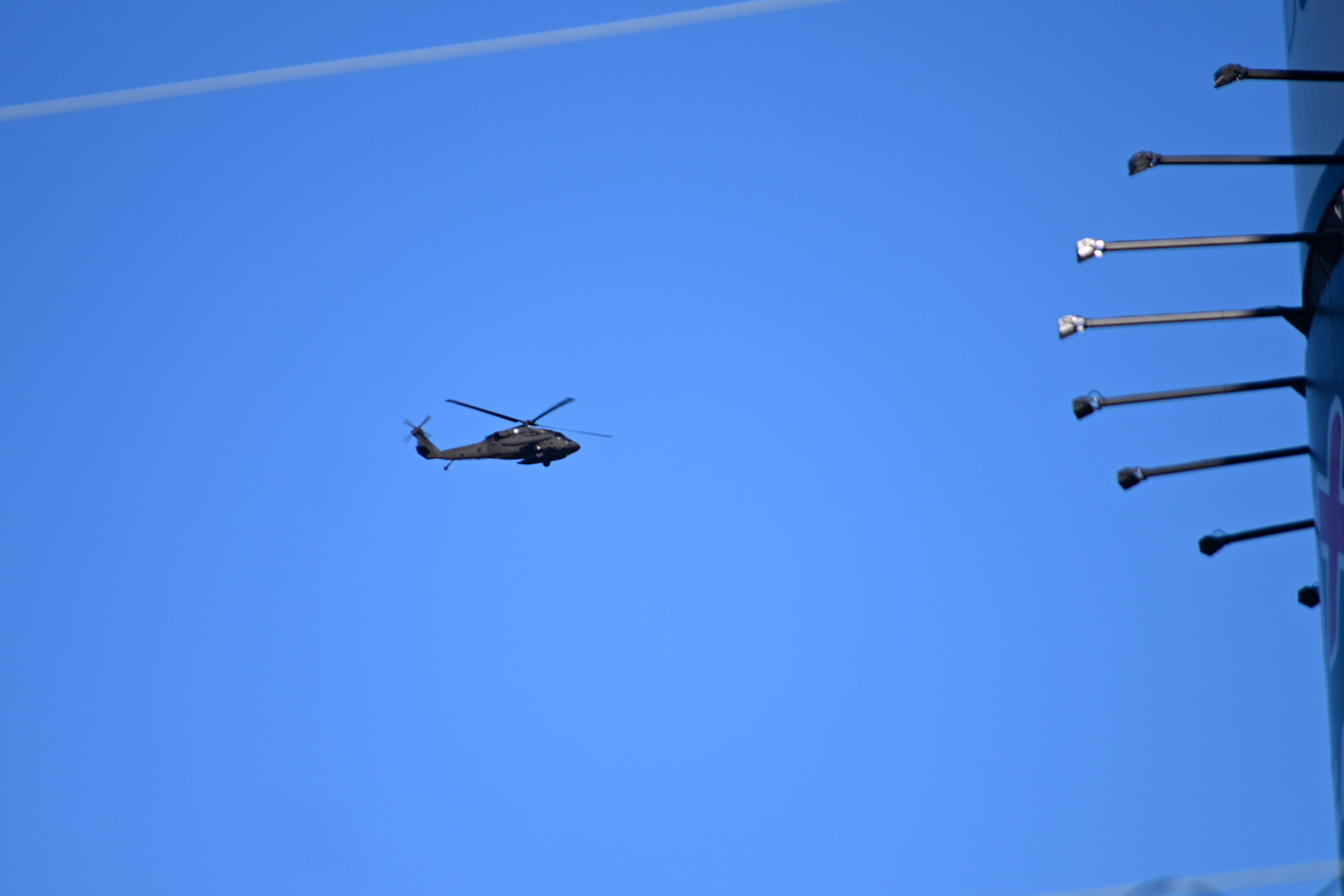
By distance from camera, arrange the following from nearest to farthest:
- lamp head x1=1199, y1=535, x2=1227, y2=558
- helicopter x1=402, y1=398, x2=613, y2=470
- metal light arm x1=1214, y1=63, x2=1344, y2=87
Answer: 1. metal light arm x1=1214, y1=63, x2=1344, y2=87
2. lamp head x1=1199, y1=535, x2=1227, y2=558
3. helicopter x1=402, y1=398, x2=613, y2=470

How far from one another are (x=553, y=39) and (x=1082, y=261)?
9310mm

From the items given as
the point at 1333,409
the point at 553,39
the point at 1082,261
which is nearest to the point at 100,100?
the point at 553,39

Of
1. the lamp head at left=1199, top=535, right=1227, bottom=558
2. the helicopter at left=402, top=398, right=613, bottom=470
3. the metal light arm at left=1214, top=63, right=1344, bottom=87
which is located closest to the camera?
the metal light arm at left=1214, top=63, right=1344, bottom=87

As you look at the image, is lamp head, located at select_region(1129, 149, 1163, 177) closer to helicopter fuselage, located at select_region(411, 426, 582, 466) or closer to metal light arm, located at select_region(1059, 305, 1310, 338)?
metal light arm, located at select_region(1059, 305, 1310, 338)

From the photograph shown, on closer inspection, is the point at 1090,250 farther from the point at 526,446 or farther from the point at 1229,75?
the point at 526,446

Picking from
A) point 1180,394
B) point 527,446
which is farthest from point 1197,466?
point 527,446

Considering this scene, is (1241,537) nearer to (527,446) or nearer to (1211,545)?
(1211,545)

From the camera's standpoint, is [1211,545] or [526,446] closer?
[1211,545]

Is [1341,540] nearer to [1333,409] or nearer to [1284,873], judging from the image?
[1333,409]

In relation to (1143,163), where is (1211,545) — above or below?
below

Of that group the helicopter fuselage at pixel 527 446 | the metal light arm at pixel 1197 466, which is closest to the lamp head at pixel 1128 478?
the metal light arm at pixel 1197 466

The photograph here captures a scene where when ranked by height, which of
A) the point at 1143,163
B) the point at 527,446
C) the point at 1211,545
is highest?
the point at 527,446

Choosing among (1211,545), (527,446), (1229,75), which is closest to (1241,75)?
(1229,75)

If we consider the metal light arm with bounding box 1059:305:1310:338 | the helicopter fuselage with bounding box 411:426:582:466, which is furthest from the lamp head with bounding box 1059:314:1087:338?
the helicopter fuselage with bounding box 411:426:582:466
